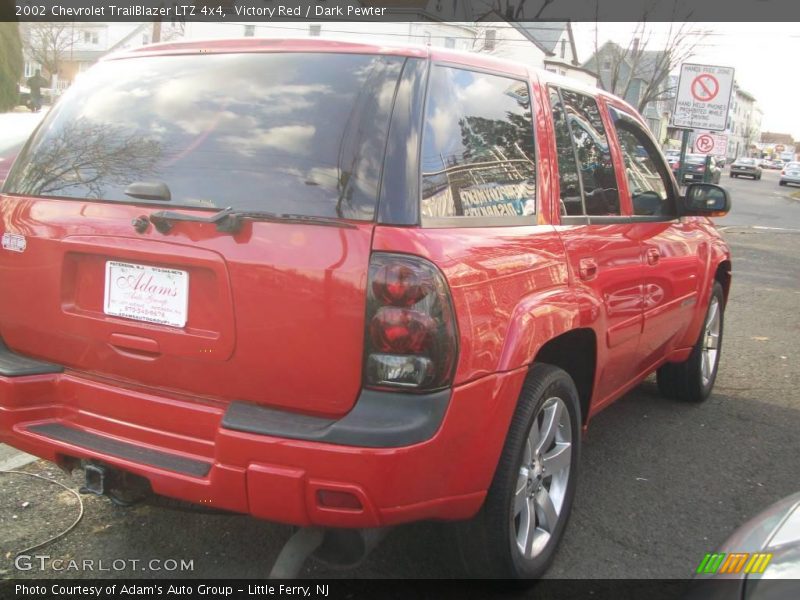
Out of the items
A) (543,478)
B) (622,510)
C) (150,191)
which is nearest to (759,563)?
(543,478)

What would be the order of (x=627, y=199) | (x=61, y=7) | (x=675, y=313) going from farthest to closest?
(x=61, y=7), (x=675, y=313), (x=627, y=199)

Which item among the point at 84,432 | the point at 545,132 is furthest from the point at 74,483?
the point at 545,132

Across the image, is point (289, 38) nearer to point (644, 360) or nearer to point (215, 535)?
point (215, 535)

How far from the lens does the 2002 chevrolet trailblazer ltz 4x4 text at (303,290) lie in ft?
7.45

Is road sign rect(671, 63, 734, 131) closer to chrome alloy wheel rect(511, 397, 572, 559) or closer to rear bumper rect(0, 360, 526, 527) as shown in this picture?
chrome alloy wheel rect(511, 397, 572, 559)

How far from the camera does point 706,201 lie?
463 centimetres

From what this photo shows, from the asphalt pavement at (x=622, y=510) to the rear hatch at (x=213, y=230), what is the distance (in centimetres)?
86

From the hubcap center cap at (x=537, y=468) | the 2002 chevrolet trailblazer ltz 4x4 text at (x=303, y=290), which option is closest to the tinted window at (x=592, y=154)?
the 2002 chevrolet trailblazer ltz 4x4 text at (x=303, y=290)

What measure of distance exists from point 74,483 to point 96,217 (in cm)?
156

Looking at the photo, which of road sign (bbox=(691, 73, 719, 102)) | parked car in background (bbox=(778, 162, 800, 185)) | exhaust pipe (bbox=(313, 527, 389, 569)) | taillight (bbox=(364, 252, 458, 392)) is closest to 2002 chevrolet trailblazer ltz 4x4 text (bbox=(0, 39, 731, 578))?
taillight (bbox=(364, 252, 458, 392))

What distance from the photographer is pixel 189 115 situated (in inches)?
102

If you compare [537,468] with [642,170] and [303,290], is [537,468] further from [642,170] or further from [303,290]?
[642,170]

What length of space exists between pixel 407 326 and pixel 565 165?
1382 mm

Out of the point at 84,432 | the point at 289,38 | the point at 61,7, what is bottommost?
the point at 84,432
